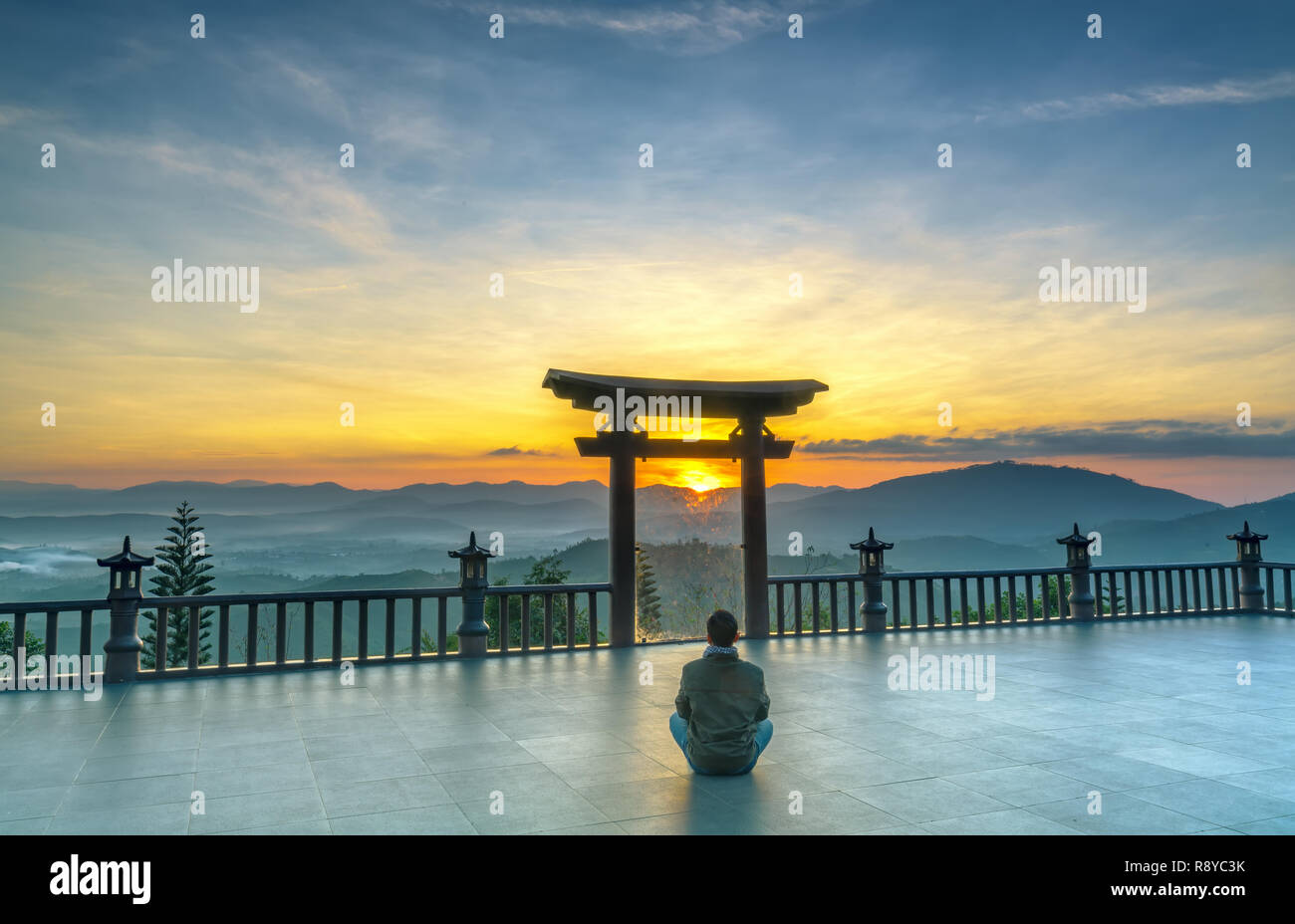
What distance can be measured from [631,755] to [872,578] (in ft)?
25.6

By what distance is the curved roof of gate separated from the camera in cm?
1126

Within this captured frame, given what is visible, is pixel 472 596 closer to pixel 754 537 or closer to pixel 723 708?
pixel 754 537

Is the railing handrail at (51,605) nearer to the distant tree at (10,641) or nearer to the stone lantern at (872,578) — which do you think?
the stone lantern at (872,578)

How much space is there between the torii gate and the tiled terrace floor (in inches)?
97.0

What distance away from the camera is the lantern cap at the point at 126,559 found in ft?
28.2

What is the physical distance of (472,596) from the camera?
10.4 meters

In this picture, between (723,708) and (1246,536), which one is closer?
(723,708)

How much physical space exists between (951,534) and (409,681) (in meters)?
117

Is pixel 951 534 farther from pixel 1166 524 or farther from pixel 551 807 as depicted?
pixel 551 807

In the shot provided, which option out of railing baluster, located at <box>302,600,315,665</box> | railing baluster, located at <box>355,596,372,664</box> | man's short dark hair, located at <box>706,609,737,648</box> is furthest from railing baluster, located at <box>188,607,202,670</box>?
man's short dark hair, located at <box>706,609,737,648</box>

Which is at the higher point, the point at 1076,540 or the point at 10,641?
the point at 1076,540

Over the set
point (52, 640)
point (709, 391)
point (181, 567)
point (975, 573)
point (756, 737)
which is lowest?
point (181, 567)

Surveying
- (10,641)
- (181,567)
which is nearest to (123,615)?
(181,567)
